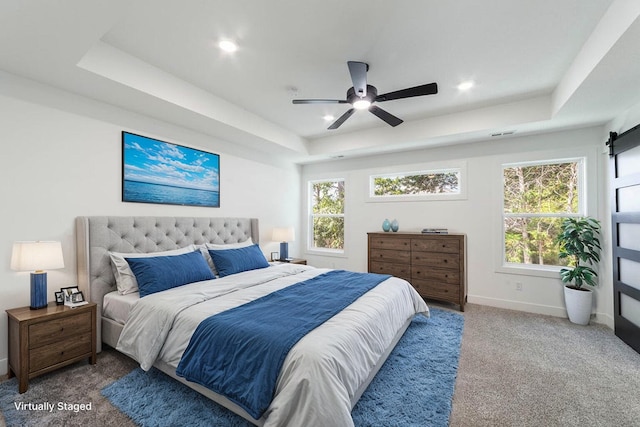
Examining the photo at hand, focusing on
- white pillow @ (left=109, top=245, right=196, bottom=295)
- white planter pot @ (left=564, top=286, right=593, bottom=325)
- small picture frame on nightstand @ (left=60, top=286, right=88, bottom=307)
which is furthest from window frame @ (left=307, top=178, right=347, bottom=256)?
small picture frame on nightstand @ (left=60, top=286, right=88, bottom=307)

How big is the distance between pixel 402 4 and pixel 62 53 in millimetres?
2491

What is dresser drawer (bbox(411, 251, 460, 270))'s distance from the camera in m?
3.88

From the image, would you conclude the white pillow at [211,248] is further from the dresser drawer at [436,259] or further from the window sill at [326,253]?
the dresser drawer at [436,259]

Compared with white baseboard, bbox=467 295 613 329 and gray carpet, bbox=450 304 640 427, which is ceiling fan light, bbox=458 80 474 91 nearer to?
gray carpet, bbox=450 304 640 427

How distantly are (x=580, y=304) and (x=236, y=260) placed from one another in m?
4.19

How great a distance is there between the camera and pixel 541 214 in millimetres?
3854

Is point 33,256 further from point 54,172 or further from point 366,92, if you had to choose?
point 366,92

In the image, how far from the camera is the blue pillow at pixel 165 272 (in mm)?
2547

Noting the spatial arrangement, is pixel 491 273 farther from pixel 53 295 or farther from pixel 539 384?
pixel 53 295

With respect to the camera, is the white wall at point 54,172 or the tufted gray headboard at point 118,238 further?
the tufted gray headboard at point 118,238

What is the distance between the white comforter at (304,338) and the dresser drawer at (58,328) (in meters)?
0.35

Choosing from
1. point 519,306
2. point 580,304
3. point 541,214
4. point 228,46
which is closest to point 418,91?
point 228,46

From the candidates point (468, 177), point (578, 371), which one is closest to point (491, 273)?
point (468, 177)

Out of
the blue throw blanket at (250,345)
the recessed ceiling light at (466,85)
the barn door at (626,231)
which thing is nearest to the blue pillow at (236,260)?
the blue throw blanket at (250,345)
